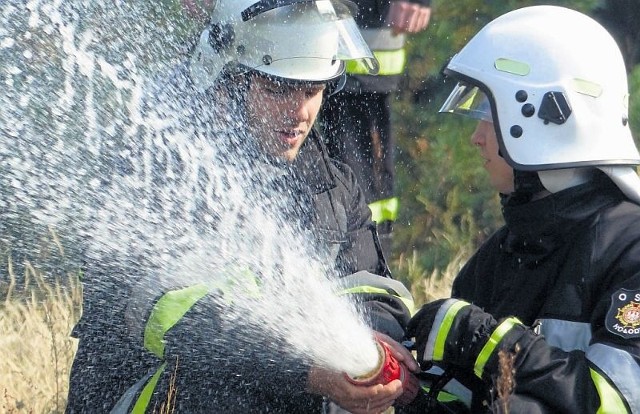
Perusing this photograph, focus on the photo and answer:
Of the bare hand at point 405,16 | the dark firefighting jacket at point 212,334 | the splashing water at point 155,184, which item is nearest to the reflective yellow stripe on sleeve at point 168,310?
the dark firefighting jacket at point 212,334

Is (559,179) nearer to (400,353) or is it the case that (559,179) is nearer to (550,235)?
(550,235)

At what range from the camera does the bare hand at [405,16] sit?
211 inches

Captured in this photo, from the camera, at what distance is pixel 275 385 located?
351cm

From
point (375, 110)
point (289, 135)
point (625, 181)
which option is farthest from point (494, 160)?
point (375, 110)

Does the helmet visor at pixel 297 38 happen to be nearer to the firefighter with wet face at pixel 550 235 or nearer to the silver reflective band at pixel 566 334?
the firefighter with wet face at pixel 550 235

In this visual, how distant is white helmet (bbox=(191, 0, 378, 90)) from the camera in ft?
12.6

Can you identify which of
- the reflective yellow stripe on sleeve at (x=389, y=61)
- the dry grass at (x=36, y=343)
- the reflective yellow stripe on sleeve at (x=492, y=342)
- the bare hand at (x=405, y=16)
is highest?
the reflective yellow stripe on sleeve at (x=492, y=342)

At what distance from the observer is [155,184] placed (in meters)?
3.77

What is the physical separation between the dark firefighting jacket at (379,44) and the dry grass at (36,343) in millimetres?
1483

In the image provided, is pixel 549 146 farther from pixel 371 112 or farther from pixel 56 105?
pixel 56 105

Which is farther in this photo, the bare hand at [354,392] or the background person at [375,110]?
the background person at [375,110]

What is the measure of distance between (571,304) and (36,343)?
Result: 231 centimetres

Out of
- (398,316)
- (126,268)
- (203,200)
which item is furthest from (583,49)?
(126,268)

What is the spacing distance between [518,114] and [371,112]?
1994mm
